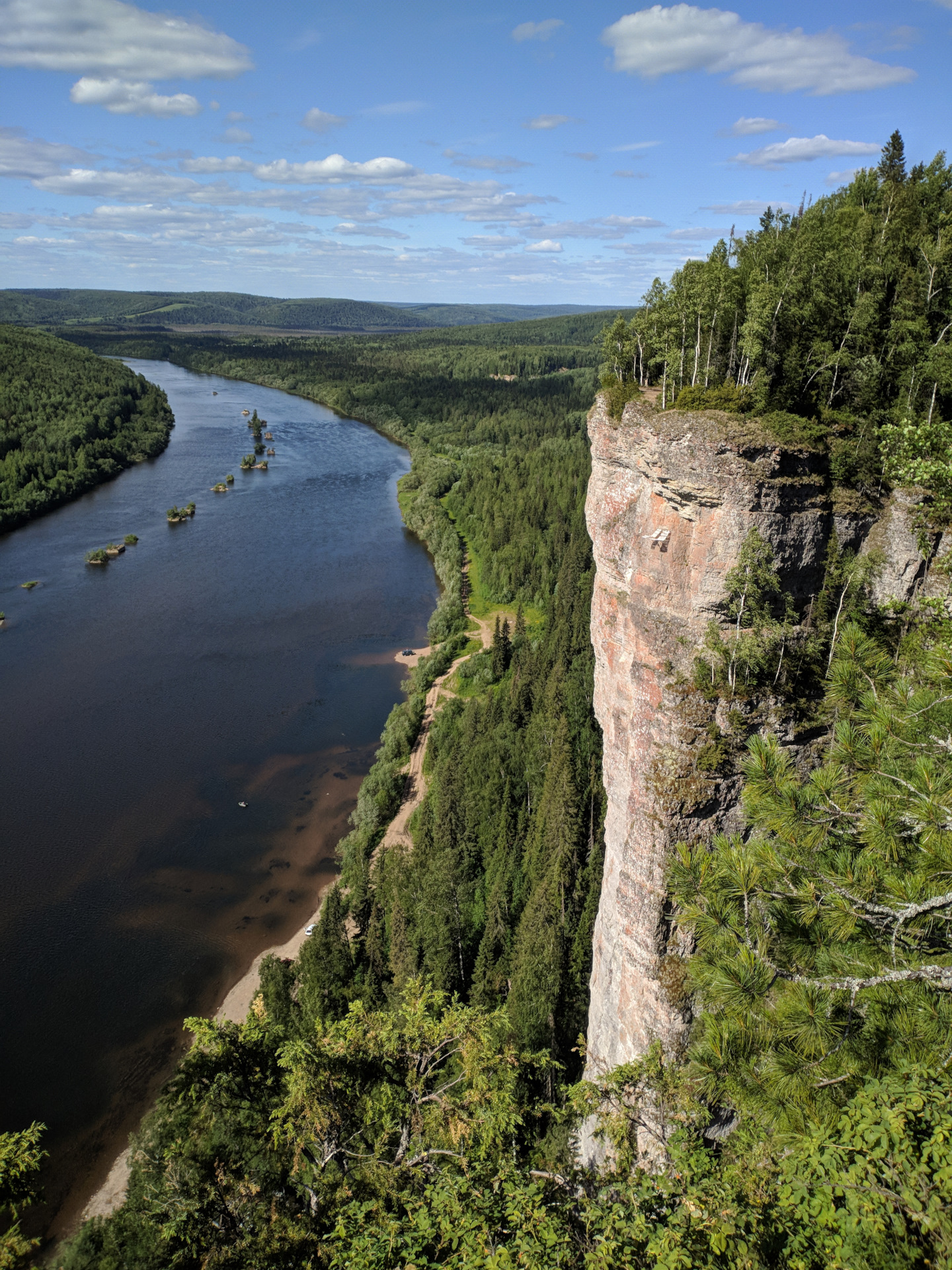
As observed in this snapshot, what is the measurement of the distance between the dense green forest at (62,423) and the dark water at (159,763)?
7.02m

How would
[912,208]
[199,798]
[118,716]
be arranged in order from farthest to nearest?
[118,716]
[199,798]
[912,208]

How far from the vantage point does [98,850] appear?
117 ft

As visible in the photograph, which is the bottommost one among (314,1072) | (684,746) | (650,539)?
(314,1072)

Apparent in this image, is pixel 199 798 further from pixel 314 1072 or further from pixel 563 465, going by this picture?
pixel 563 465

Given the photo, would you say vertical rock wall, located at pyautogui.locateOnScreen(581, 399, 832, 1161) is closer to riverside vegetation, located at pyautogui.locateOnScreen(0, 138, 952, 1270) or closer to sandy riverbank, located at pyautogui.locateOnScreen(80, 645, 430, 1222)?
riverside vegetation, located at pyautogui.locateOnScreen(0, 138, 952, 1270)

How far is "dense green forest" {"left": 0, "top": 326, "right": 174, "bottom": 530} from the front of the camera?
284 feet

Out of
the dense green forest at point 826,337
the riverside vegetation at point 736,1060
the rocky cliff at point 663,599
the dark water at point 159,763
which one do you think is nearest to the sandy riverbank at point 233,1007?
the dark water at point 159,763

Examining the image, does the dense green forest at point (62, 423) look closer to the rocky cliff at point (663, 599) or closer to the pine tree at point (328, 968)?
the pine tree at point (328, 968)

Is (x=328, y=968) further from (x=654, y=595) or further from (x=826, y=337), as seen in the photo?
(x=826, y=337)

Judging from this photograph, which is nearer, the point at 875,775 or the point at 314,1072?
the point at 875,775

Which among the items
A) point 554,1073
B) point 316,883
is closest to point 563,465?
point 316,883

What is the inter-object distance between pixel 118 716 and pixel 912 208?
47.3 metres

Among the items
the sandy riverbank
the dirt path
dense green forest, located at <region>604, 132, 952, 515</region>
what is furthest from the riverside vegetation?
the dirt path

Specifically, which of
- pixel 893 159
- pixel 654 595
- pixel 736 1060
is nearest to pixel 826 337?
pixel 654 595
